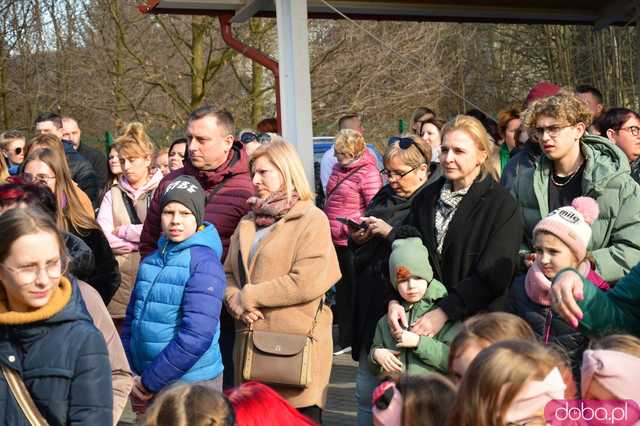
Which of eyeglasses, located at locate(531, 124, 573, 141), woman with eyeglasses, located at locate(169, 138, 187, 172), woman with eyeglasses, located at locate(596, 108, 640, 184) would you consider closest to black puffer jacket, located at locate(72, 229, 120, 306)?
eyeglasses, located at locate(531, 124, 573, 141)

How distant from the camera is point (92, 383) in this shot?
127 inches

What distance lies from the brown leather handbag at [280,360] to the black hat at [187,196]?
65 cm

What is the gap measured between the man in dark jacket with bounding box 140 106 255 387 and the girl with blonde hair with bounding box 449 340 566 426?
2.90 meters

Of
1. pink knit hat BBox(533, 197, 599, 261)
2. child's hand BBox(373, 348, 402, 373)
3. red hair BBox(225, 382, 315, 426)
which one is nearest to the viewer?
red hair BBox(225, 382, 315, 426)

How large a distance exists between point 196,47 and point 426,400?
687 inches

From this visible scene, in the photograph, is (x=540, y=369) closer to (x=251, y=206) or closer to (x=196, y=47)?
(x=251, y=206)

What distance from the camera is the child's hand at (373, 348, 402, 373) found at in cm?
446

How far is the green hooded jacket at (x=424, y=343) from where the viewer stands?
4375 millimetres

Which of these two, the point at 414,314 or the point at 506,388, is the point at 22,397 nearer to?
the point at 506,388

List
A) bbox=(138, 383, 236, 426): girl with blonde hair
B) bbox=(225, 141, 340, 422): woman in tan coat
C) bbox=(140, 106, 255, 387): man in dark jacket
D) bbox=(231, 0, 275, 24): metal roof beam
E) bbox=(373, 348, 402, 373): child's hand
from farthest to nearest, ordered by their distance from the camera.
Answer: bbox=(231, 0, 275, 24): metal roof beam → bbox=(140, 106, 255, 387): man in dark jacket → bbox=(225, 141, 340, 422): woman in tan coat → bbox=(373, 348, 402, 373): child's hand → bbox=(138, 383, 236, 426): girl with blonde hair

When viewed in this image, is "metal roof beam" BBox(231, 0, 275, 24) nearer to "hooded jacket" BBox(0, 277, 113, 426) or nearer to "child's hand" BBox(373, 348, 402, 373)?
"child's hand" BBox(373, 348, 402, 373)

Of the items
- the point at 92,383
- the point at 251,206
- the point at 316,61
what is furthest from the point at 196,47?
the point at 92,383

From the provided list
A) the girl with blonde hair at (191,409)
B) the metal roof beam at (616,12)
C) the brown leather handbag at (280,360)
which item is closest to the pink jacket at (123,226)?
the brown leather handbag at (280,360)

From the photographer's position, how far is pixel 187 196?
463 centimetres
